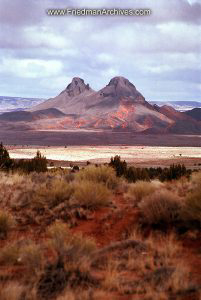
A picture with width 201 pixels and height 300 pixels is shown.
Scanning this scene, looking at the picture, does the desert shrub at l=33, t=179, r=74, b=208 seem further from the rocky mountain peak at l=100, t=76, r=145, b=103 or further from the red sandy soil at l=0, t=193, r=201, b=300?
the rocky mountain peak at l=100, t=76, r=145, b=103

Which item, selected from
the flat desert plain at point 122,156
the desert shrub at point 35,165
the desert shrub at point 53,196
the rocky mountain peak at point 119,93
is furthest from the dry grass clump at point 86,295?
the rocky mountain peak at point 119,93

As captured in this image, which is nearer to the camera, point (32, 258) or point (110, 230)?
point (32, 258)

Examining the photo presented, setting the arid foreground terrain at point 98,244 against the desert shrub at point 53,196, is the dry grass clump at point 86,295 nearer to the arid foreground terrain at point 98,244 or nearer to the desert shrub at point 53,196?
the arid foreground terrain at point 98,244

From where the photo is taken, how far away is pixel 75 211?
11.1 metres

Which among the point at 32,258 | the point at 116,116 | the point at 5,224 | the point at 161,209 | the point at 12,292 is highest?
the point at 116,116

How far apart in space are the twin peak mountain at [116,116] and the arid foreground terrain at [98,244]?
485ft

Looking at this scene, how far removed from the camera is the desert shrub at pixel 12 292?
623cm

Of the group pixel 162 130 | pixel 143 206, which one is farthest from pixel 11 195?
pixel 162 130

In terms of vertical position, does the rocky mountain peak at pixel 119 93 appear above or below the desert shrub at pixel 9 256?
above

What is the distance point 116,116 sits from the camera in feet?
575

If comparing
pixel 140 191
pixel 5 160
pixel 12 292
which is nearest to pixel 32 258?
pixel 12 292

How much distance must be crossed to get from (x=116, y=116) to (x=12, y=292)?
170 metres

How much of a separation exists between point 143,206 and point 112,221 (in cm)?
84

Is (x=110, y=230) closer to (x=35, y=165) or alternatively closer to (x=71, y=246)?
(x=71, y=246)
